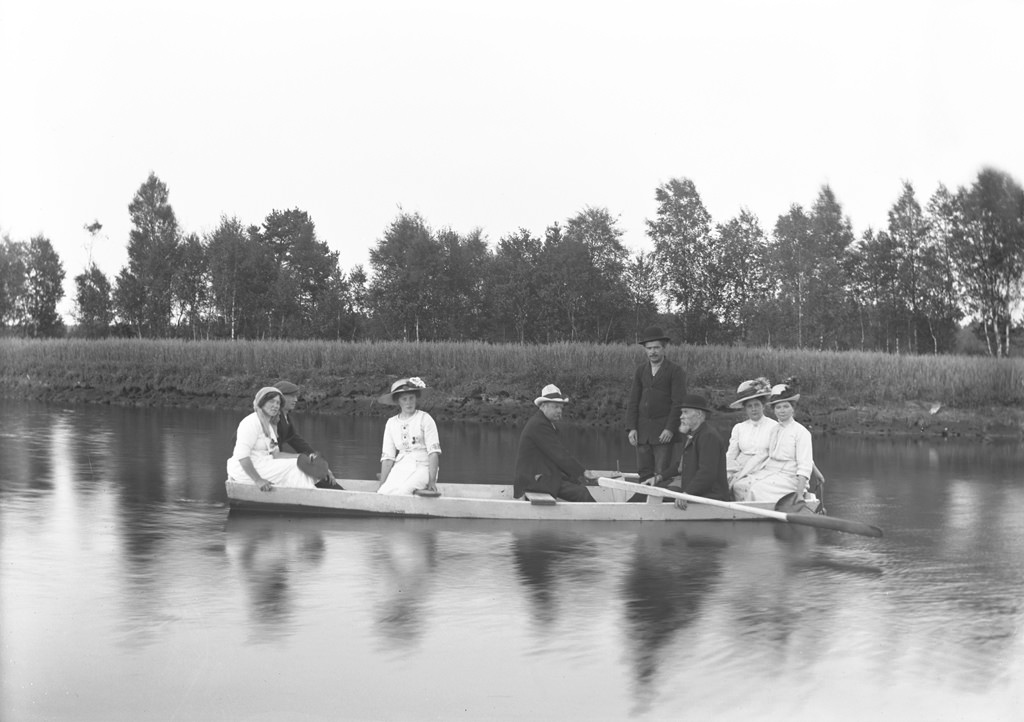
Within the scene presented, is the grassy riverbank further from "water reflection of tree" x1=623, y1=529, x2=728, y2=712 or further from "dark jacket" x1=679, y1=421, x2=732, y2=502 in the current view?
"water reflection of tree" x1=623, y1=529, x2=728, y2=712

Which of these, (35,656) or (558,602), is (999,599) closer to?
(558,602)

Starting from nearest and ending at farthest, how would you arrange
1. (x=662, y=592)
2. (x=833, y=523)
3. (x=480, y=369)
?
(x=662, y=592)
(x=833, y=523)
(x=480, y=369)

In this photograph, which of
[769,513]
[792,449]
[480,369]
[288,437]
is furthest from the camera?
[480,369]

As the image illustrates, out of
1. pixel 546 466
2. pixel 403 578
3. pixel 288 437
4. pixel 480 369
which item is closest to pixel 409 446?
pixel 288 437

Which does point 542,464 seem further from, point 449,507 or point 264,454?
point 264,454

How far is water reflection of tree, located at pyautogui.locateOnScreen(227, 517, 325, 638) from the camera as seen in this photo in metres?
7.60

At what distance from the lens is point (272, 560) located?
9359 millimetres

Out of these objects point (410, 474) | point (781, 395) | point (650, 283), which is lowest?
point (410, 474)

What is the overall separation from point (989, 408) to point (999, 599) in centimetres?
1900

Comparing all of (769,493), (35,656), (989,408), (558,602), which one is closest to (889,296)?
(989,408)

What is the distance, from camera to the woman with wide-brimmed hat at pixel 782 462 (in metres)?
10.5

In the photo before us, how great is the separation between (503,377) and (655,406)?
1835cm

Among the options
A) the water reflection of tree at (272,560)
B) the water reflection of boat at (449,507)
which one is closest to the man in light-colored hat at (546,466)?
the water reflection of boat at (449,507)

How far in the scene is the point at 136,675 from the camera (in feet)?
20.2
